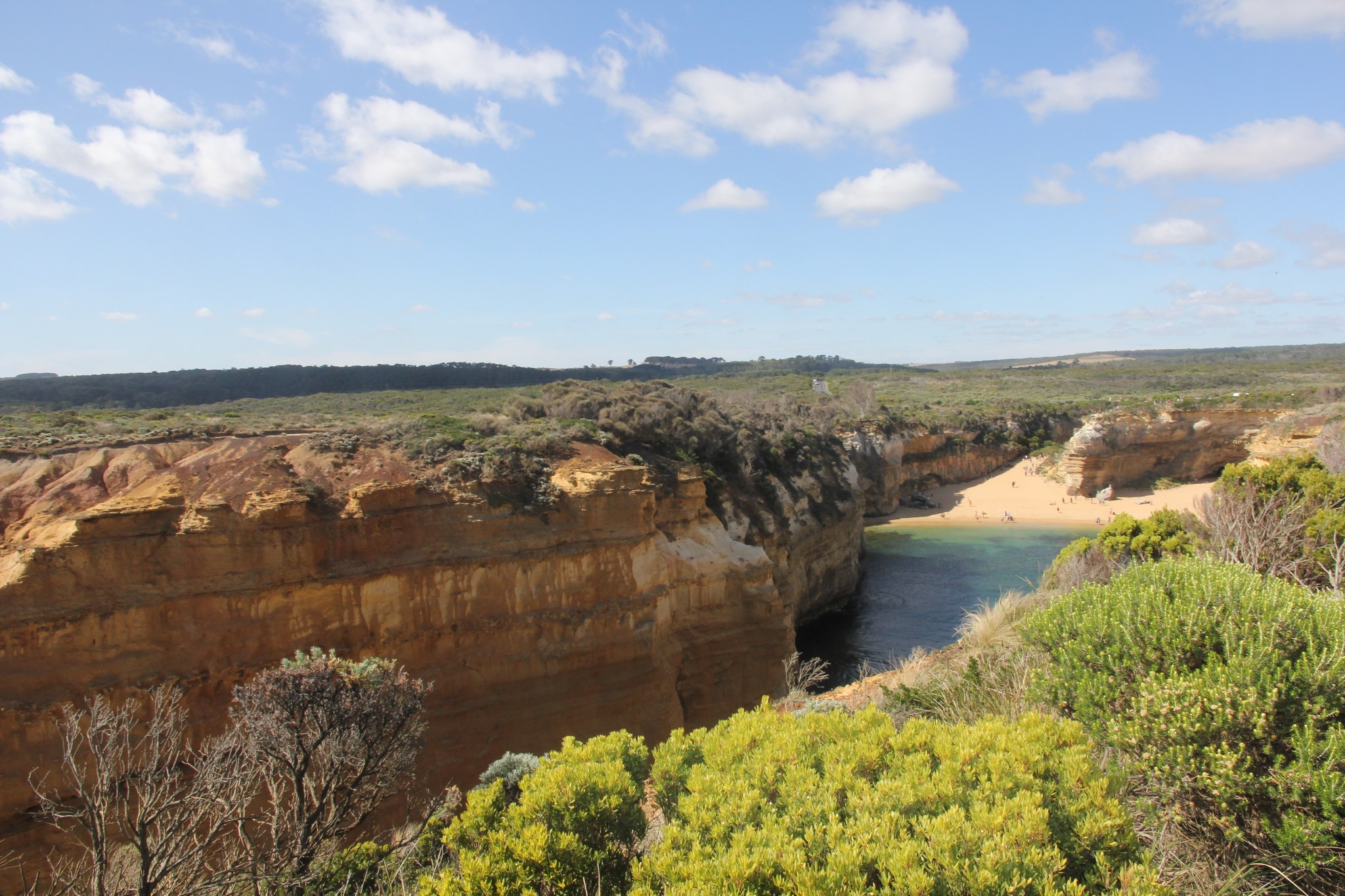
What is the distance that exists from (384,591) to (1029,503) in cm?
4828

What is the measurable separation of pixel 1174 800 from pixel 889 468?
155 feet

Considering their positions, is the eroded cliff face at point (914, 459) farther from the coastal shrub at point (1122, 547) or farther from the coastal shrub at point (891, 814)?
the coastal shrub at point (891, 814)

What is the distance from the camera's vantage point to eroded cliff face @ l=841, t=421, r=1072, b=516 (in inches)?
1946

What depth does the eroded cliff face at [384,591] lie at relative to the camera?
477 inches

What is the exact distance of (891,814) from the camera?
4461 millimetres

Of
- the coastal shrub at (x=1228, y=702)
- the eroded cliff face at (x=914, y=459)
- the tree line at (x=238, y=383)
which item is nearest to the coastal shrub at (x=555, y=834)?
the coastal shrub at (x=1228, y=702)

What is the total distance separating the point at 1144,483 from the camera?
50094 millimetres

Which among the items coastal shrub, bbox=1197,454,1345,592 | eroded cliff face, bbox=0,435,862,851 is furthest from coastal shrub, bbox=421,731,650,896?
coastal shrub, bbox=1197,454,1345,592

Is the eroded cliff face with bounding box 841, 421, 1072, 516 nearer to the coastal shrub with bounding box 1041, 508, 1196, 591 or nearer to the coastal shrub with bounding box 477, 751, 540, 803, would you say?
the coastal shrub with bounding box 1041, 508, 1196, 591

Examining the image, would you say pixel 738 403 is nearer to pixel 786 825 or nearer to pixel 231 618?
pixel 231 618

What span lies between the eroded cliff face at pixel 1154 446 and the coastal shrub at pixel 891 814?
167 feet

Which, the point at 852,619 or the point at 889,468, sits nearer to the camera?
the point at 852,619

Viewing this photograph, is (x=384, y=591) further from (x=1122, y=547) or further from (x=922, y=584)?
(x=922, y=584)

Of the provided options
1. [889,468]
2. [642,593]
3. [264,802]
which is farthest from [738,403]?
[264,802]
